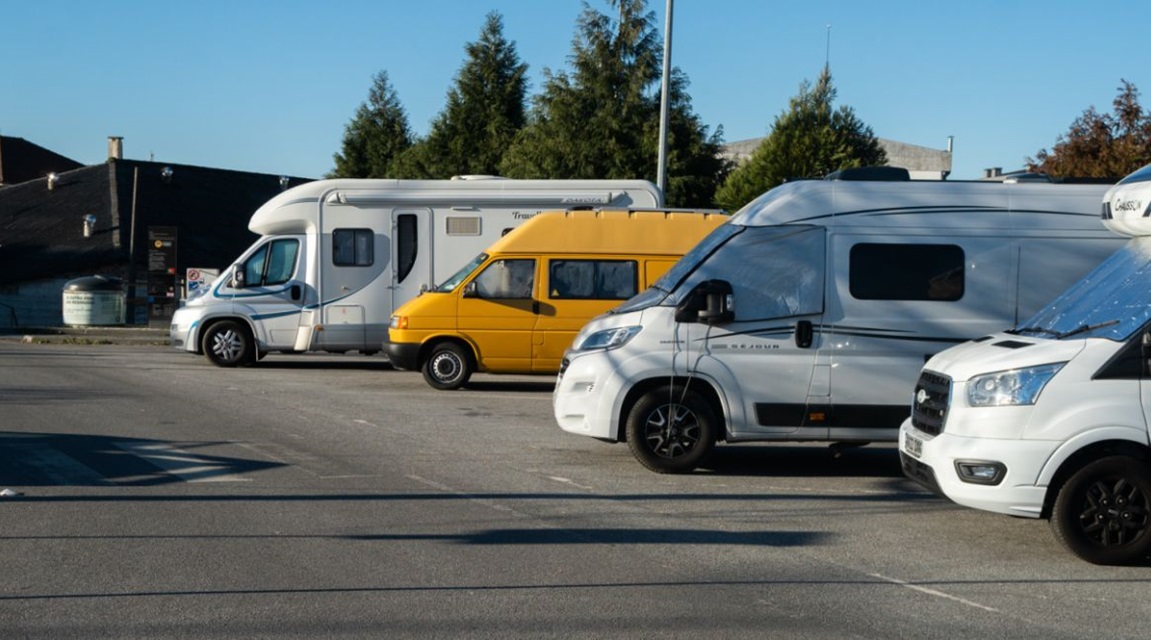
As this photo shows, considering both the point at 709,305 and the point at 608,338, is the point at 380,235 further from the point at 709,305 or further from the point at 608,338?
the point at 709,305

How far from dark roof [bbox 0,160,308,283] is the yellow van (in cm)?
2720

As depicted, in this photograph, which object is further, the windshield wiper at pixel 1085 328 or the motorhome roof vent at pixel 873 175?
the motorhome roof vent at pixel 873 175

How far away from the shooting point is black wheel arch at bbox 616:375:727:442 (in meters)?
11.1

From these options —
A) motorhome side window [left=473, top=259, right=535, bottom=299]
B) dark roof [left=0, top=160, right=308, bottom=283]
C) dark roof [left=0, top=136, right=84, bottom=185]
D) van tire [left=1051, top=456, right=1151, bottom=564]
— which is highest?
dark roof [left=0, top=136, right=84, bottom=185]

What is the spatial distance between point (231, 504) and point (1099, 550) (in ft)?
19.1

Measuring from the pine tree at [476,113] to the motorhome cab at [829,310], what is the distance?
3796 cm

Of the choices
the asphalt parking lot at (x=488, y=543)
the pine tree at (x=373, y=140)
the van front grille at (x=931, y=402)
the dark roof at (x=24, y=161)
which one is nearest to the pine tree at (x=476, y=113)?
the pine tree at (x=373, y=140)

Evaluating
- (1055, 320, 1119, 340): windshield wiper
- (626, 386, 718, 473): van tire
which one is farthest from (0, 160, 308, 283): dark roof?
(1055, 320, 1119, 340): windshield wiper

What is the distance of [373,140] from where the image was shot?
189ft

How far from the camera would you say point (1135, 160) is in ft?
84.3

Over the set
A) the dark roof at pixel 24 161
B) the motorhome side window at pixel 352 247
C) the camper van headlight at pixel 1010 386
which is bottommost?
the camper van headlight at pixel 1010 386

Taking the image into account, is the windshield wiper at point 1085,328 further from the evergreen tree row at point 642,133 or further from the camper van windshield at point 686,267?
the evergreen tree row at point 642,133

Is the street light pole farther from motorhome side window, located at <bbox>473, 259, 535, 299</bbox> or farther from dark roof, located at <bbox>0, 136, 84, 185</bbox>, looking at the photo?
dark roof, located at <bbox>0, 136, 84, 185</bbox>

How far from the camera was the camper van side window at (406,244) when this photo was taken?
21.0 meters
